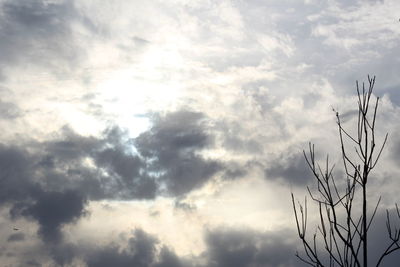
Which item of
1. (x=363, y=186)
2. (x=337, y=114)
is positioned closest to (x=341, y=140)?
(x=337, y=114)

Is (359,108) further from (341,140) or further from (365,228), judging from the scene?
(365,228)

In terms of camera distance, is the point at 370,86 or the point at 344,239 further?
the point at 370,86

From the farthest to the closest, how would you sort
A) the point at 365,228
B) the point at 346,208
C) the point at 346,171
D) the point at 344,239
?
the point at 346,171
the point at 346,208
the point at 344,239
the point at 365,228

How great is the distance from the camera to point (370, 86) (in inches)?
364

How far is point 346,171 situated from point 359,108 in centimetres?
150

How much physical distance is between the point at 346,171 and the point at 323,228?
1.44 meters

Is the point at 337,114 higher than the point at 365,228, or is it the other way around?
the point at 337,114

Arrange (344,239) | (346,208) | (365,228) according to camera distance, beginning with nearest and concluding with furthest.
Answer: (365,228), (344,239), (346,208)

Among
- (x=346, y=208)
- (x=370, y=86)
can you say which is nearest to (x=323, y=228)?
(x=346, y=208)

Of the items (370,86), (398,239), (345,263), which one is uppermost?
(370,86)

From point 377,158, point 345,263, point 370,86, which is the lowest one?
point 345,263

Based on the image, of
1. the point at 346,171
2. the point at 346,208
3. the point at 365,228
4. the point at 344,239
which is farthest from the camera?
the point at 346,171

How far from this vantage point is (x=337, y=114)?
28.8ft

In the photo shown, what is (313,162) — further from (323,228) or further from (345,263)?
(345,263)
